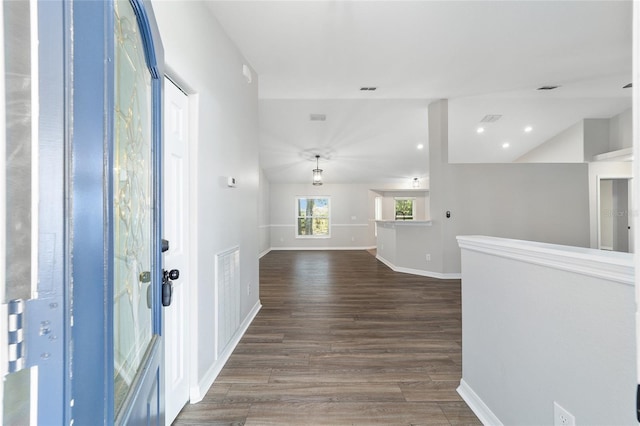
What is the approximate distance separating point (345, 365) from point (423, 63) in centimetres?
328

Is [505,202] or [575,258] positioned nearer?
[575,258]

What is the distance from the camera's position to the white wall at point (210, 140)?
1563mm

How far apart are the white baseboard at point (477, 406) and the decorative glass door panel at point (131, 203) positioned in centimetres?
174

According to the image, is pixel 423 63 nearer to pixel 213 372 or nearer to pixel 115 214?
pixel 115 214

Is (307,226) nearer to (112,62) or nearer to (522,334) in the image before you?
(522,334)

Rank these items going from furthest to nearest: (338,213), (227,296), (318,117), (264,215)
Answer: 1. (338,213)
2. (264,215)
3. (318,117)
4. (227,296)

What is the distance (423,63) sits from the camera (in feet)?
10.4

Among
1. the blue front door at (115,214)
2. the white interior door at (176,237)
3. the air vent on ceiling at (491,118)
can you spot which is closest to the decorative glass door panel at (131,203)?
the blue front door at (115,214)

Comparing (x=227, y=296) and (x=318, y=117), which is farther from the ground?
(x=318, y=117)

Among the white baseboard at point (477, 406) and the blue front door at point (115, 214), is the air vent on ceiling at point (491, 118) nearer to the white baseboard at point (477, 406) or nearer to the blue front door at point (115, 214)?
the white baseboard at point (477, 406)

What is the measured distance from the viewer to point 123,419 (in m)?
0.56

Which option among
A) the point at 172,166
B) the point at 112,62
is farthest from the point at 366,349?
the point at 112,62

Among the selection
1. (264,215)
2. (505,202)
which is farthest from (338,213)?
(505,202)

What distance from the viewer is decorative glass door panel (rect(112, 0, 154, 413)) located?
593mm
